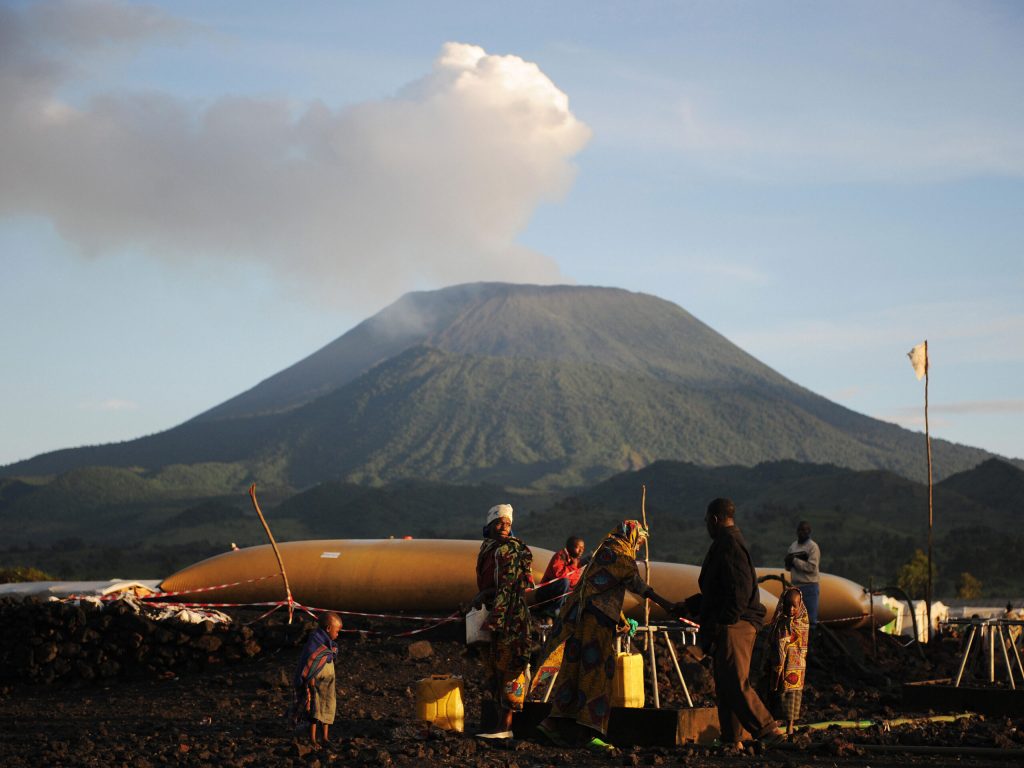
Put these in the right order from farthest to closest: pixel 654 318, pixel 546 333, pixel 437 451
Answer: pixel 654 318, pixel 546 333, pixel 437 451

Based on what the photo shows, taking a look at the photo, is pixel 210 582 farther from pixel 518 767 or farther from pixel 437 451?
pixel 437 451

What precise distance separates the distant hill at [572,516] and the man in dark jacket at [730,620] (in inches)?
1183

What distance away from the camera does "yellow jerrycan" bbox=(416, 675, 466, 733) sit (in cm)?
882

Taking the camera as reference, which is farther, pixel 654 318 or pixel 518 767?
pixel 654 318

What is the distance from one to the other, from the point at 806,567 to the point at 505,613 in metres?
6.16

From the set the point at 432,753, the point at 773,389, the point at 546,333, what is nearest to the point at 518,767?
the point at 432,753

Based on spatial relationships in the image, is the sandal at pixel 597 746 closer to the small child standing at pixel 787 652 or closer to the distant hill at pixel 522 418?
the small child standing at pixel 787 652

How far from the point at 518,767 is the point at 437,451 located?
11206 cm

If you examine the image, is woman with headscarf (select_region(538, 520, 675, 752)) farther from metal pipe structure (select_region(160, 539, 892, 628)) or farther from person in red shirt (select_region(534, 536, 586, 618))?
metal pipe structure (select_region(160, 539, 892, 628))

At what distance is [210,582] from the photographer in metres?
14.7

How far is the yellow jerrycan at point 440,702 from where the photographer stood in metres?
8.82

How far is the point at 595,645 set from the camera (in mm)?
8203

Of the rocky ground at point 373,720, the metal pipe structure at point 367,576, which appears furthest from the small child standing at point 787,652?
the metal pipe structure at point 367,576

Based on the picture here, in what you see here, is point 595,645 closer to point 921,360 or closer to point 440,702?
point 440,702
